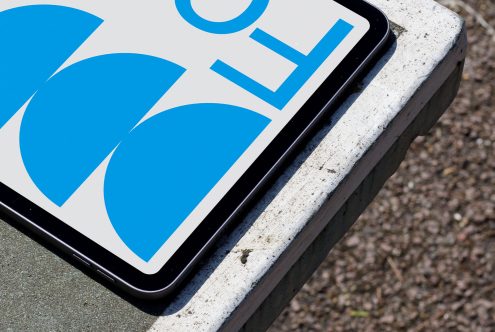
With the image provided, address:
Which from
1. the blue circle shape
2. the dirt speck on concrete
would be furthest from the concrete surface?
the blue circle shape

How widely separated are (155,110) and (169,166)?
13cm

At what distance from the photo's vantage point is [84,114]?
84.7 inches

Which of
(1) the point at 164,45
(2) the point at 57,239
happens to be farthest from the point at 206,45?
(2) the point at 57,239

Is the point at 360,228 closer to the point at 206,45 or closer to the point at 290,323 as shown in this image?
the point at 290,323

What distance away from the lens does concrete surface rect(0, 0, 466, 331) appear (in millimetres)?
2033

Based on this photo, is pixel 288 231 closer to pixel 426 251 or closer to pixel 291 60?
pixel 291 60

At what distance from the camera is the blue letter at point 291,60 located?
7.06 feet

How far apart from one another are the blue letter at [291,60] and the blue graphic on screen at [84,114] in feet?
0.40

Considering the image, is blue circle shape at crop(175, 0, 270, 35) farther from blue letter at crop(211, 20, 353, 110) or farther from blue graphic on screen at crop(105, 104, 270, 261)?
blue graphic on screen at crop(105, 104, 270, 261)

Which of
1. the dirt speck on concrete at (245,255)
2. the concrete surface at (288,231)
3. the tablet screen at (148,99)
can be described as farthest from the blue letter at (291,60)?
the dirt speck on concrete at (245,255)

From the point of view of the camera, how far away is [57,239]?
2.05 m

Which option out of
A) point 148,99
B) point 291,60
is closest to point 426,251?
point 291,60

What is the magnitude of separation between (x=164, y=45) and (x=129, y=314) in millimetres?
590

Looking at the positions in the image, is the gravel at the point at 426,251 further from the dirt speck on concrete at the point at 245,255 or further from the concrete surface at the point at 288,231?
the dirt speck on concrete at the point at 245,255
